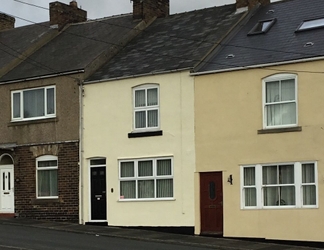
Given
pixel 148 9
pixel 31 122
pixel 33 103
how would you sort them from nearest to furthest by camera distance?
pixel 31 122, pixel 33 103, pixel 148 9

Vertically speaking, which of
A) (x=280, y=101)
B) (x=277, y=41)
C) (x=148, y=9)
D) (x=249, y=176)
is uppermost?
(x=148, y=9)

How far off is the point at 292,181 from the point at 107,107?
790 cm

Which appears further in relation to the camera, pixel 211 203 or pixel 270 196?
pixel 211 203

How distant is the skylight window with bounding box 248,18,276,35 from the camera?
995 inches

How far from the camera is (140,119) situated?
83.7 ft

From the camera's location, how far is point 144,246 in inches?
786

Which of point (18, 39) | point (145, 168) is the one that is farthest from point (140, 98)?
point (18, 39)

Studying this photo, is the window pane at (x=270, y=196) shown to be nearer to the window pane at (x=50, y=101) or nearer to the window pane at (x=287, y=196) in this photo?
the window pane at (x=287, y=196)

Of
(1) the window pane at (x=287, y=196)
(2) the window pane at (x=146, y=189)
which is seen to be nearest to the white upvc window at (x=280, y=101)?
(1) the window pane at (x=287, y=196)

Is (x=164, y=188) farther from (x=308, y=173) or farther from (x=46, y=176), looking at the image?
(x=46, y=176)

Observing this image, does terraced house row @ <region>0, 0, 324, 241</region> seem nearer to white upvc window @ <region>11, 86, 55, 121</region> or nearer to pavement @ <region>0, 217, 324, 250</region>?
white upvc window @ <region>11, 86, 55, 121</region>

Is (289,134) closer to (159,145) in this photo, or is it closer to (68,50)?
(159,145)

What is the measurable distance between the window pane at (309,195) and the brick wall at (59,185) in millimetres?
9243

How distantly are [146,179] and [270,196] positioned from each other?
197 inches
